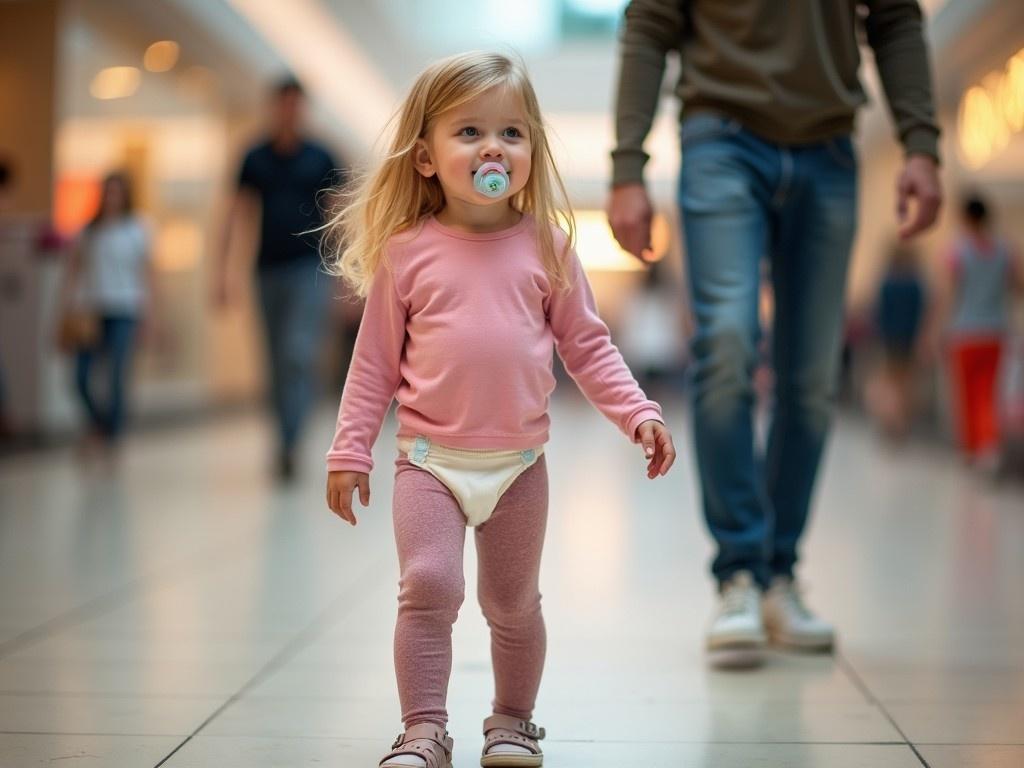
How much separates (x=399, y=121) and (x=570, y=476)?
510 centimetres

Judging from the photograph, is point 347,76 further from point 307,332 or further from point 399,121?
point 399,121

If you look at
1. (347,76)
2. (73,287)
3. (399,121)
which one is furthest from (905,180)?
(347,76)

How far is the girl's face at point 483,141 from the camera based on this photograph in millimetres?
1810

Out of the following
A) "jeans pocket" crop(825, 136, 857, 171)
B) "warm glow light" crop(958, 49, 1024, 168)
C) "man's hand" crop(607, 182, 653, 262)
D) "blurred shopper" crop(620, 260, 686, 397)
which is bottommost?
"blurred shopper" crop(620, 260, 686, 397)

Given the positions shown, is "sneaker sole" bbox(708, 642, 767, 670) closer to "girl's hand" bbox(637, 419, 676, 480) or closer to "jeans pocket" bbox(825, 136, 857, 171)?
"girl's hand" bbox(637, 419, 676, 480)

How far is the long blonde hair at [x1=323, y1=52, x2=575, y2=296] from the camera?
1838 millimetres

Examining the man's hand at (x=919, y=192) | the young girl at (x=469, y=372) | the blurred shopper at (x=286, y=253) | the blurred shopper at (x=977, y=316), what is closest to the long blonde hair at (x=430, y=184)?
the young girl at (x=469, y=372)

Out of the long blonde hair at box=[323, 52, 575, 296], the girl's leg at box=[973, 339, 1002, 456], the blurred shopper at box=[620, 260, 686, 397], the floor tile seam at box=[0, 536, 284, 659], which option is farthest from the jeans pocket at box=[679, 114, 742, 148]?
the blurred shopper at box=[620, 260, 686, 397]

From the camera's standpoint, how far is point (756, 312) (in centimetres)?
261

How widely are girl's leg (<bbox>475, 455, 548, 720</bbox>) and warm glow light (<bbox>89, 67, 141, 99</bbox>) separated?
30.5ft

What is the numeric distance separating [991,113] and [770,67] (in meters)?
8.45

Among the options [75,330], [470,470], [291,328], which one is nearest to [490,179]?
[470,470]

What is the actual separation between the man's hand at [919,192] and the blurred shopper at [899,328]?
721 centimetres

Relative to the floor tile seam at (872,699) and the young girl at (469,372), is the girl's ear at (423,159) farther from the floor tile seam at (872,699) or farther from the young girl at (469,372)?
the floor tile seam at (872,699)
